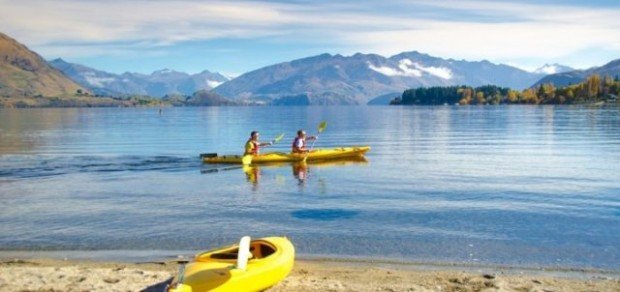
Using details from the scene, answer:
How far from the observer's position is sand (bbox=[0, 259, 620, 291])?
1480 centimetres

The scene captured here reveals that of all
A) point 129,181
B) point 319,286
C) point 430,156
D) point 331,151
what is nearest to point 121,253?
point 319,286

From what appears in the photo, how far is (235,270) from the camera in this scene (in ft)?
45.2

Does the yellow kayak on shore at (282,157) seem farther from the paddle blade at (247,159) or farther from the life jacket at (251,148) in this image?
the paddle blade at (247,159)

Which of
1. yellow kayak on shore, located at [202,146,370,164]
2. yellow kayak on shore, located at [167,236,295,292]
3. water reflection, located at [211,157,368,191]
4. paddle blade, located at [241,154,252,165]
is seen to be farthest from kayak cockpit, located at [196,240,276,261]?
yellow kayak on shore, located at [202,146,370,164]

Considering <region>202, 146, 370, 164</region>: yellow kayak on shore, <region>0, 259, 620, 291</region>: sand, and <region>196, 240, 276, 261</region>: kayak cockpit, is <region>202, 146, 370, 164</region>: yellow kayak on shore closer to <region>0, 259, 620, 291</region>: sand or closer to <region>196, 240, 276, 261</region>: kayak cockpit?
<region>0, 259, 620, 291</region>: sand

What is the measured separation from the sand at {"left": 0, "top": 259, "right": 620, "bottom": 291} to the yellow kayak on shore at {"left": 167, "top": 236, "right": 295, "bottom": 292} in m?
0.77

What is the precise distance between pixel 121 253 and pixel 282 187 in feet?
50.2

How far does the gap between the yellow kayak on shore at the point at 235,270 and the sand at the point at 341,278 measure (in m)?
0.77

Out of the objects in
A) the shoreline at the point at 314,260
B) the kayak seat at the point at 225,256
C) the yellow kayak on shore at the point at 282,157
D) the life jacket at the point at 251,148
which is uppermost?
the life jacket at the point at 251,148

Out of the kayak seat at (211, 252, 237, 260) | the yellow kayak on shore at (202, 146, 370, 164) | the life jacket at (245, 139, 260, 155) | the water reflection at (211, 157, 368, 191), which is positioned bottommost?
the water reflection at (211, 157, 368, 191)

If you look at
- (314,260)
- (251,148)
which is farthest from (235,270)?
(251,148)

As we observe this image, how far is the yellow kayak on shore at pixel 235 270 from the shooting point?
13.4 metres

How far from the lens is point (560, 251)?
1905cm

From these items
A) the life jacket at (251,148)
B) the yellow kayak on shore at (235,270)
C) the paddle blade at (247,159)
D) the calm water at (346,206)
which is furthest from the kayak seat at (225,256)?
the life jacket at (251,148)
